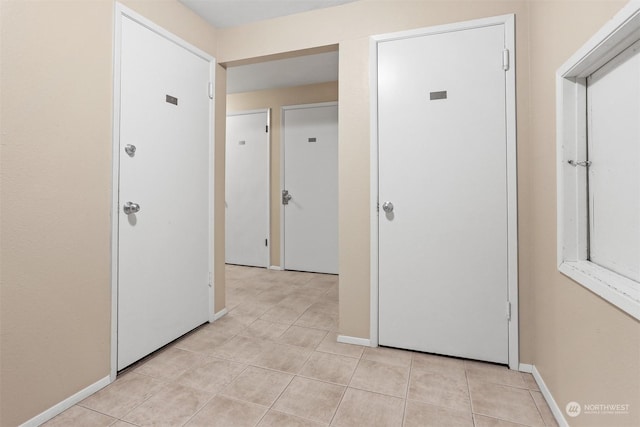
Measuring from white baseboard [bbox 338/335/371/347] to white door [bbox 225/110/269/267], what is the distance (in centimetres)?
222

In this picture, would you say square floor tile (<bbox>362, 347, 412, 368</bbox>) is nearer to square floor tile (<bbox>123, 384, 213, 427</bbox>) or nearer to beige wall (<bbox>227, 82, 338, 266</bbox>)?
square floor tile (<bbox>123, 384, 213, 427</bbox>)

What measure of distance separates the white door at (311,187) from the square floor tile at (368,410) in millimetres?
2402

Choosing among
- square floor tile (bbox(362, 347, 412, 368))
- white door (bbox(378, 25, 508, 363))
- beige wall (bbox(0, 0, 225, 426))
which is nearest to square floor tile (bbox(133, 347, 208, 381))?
beige wall (bbox(0, 0, 225, 426))

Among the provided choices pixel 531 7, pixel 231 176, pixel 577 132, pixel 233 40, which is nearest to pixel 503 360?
pixel 577 132

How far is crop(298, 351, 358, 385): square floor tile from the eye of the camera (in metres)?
1.74

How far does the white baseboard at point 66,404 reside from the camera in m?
1.35

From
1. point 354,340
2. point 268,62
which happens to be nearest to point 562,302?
point 354,340

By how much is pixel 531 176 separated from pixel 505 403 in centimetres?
120

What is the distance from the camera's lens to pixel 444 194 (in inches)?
76.1

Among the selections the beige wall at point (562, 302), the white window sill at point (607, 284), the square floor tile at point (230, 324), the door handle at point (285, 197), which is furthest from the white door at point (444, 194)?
the door handle at point (285, 197)

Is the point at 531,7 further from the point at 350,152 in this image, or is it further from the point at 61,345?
the point at 61,345

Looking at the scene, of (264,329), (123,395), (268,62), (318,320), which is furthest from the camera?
(268,62)

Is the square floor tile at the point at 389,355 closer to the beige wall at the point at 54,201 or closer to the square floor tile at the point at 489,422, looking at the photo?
the square floor tile at the point at 489,422

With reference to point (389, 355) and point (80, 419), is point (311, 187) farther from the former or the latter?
point (80, 419)
